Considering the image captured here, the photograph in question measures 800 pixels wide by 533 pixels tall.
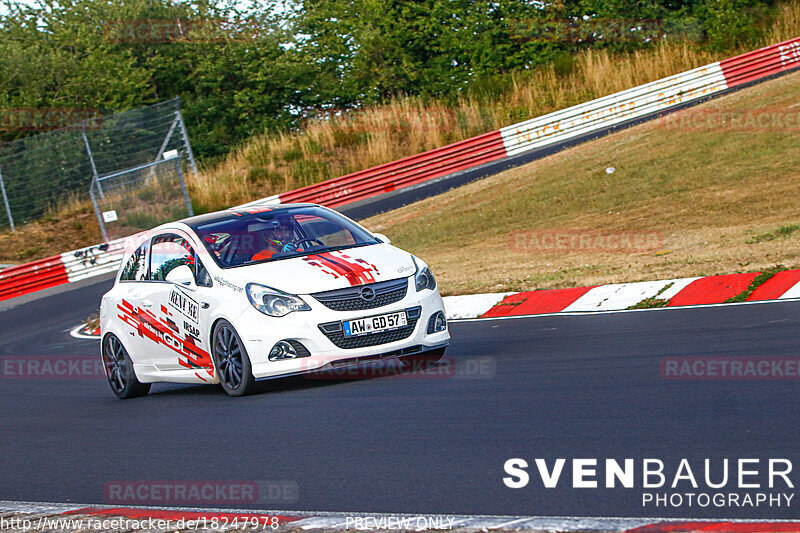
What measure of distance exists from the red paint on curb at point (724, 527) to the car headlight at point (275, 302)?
15.3ft

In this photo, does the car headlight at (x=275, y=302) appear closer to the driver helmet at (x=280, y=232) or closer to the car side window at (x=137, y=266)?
the driver helmet at (x=280, y=232)

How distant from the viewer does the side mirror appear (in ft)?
29.5

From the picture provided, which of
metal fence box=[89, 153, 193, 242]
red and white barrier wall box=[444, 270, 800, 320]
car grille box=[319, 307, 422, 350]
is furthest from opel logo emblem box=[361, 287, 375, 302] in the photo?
metal fence box=[89, 153, 193, 242]

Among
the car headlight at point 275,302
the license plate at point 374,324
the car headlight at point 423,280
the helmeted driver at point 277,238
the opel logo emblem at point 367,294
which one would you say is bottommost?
the license plate at point 374,324

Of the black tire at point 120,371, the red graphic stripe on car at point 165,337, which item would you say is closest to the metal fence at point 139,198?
the black tire at point 120,371

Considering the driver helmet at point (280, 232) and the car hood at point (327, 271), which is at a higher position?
the driver helmet at point (280, 232)

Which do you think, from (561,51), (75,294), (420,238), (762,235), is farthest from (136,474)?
(561,51)

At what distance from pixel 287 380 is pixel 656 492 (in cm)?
541

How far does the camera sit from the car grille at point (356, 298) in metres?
8.34

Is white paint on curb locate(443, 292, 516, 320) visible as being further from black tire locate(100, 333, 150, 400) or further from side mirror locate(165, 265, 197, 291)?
side mirror locate(165, 265, 197, 291)

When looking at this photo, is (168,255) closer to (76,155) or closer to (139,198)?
(139,198)

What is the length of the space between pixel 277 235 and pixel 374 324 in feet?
5.10

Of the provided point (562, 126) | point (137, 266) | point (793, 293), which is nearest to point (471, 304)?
point (793, 293)

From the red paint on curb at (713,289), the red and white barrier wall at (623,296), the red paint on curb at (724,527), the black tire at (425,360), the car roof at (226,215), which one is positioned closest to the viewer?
the red paint on curb at (724,527)
